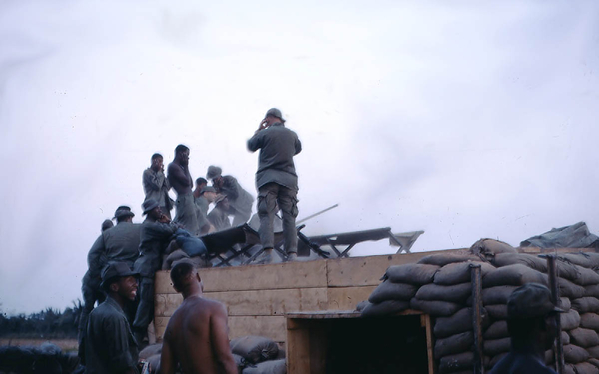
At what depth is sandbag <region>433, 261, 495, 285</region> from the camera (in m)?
5.14

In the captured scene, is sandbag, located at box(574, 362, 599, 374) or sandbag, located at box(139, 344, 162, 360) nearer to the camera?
sandbag, located at box(574, 362, 599, 374)

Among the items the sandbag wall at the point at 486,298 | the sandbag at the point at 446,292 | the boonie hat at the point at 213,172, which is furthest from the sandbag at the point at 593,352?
the boonie hat at the point at 213,172

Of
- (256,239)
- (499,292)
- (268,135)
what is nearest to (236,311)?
(256,239)

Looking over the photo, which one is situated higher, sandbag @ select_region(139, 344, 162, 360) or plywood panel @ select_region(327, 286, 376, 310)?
plywood panel @ select_region(327, 286, 376, 310)

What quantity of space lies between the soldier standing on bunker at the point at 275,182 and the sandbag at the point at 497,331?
3.68 m

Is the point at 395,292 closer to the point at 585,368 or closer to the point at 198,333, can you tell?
the point at 585,368

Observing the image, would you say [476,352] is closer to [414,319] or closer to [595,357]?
[595,357]

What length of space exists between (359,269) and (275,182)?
1.69 m

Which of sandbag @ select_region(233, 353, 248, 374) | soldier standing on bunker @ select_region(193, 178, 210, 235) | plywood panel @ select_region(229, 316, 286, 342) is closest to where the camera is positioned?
sandbag @ select_region(233, 353, 248, 374)

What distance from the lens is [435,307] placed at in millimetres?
5238

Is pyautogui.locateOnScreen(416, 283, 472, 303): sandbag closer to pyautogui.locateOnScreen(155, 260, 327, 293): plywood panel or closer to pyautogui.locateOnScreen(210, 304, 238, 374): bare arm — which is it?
pyautogui.locateOnScreen(210, 304, 238, 374): bare arm

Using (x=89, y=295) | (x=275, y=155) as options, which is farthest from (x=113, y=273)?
(x=89, y=295)

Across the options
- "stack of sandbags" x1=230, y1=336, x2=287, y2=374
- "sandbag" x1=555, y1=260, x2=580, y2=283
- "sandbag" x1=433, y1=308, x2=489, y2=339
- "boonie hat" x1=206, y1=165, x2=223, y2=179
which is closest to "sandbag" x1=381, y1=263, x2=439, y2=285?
"sandbag" x1=433, y1=308, x2=489, y2=339

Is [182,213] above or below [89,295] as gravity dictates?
above
